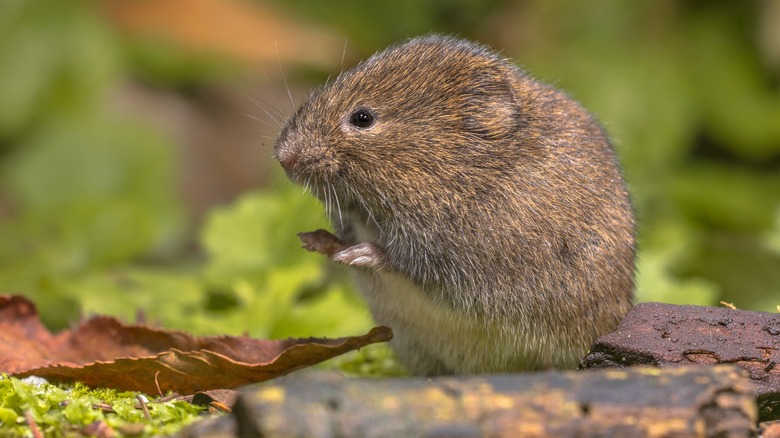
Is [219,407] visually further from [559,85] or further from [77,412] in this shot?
[559,85]

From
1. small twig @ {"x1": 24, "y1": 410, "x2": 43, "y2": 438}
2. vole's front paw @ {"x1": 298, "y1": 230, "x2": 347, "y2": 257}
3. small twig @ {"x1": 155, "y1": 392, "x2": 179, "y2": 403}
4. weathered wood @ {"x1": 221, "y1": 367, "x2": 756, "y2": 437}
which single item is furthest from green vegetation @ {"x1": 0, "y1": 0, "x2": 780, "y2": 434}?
weathered wood @ {"x1": 221, "y1": 367, "x2": 756, "y2": 437}

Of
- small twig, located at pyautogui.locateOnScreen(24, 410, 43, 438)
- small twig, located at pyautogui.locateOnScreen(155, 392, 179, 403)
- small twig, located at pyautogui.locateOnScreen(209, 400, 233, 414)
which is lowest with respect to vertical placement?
small twig, located at pyautogui.locateOnScreen(24, 410, 43, 438)

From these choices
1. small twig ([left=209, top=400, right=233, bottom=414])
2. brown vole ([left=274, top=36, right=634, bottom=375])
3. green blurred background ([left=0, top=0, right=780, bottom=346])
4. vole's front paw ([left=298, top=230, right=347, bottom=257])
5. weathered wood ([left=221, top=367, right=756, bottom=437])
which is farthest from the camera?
green blurred background ([left=0, top=0, right=780, bottom=346])

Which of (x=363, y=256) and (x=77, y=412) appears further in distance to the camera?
(x=363, y=256)

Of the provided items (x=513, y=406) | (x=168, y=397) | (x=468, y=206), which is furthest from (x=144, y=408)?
(x=468, y=206)

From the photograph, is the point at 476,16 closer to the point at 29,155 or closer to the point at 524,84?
the point at 29,155

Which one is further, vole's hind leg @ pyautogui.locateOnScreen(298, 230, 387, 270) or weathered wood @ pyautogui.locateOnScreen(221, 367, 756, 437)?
vole's hind leg @ pyautogui.locateOnScreen(298, 230, 387, 270)

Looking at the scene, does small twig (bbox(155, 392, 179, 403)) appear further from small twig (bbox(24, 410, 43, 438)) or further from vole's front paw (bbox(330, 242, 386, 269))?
vole's front paw (bbox(330, 242, 386, 269))
